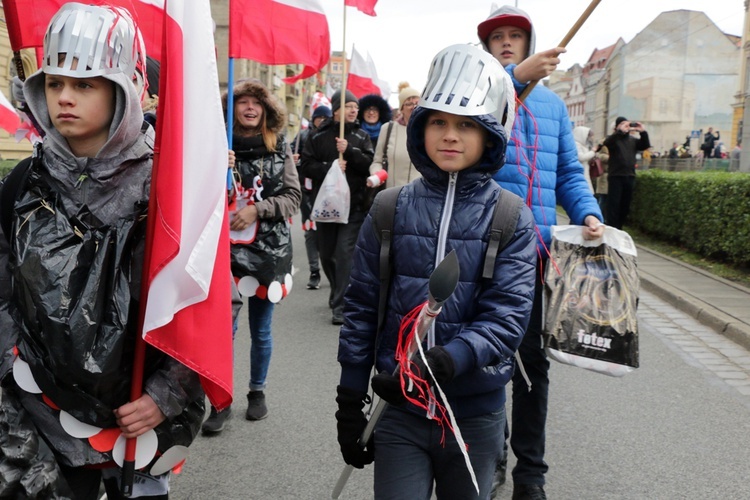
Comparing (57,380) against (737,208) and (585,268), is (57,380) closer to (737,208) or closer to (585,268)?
(585,268)

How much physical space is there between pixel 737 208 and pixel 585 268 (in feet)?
24.1

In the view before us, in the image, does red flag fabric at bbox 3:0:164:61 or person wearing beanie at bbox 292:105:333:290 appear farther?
person wearing beanie at bbox 292:105:333:290

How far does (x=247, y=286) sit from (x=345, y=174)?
347 cm

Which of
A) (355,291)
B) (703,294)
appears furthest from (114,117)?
(703,294)

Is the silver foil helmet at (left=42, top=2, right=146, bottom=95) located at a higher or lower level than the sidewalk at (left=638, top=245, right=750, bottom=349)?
higher

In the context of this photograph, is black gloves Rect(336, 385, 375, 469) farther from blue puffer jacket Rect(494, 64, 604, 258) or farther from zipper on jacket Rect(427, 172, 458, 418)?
blue puffer jacket Rect(494, 64, 604, 258)

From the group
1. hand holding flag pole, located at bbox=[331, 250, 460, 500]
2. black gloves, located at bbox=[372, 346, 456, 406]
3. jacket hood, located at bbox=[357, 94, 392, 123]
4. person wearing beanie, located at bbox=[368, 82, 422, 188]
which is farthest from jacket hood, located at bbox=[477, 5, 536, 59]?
jacket hood, located at bbox=[357, 94, 392, 123]

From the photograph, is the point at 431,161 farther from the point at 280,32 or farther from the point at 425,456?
the point at 280,32

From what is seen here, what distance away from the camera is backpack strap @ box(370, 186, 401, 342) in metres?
2.40

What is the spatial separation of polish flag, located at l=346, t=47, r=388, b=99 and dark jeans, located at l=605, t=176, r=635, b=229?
5.00 metres

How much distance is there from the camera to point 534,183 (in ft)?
10.9

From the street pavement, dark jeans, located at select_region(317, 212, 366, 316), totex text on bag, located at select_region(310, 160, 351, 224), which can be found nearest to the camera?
the street pavement

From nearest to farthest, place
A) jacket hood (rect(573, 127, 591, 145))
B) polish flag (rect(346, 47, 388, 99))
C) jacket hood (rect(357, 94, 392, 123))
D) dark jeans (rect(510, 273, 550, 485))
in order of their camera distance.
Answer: dark jeans (rect(510, 273, 550, 485)), jacket hood (rect(357, 94, 392, 123)), polish flag (rect(346, 47, 388, 99)), jacket hood (rect(573, 127, 591, 145))

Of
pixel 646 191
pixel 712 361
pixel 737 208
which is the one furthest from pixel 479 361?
pixel 646 191
